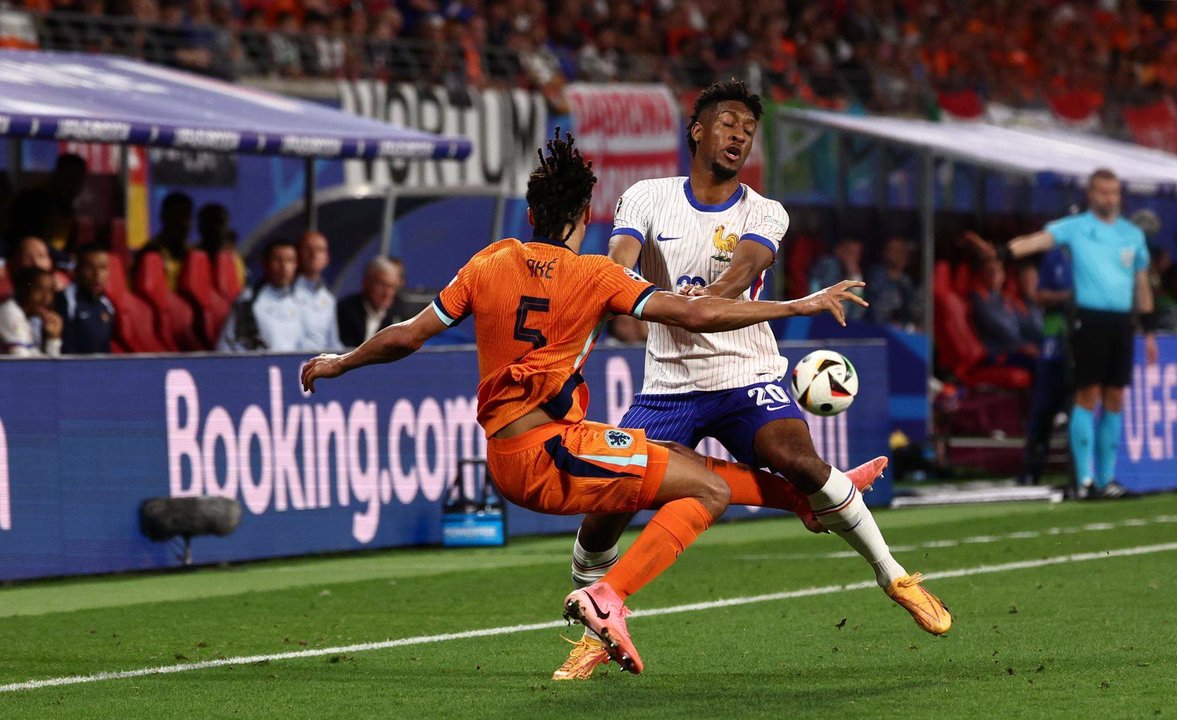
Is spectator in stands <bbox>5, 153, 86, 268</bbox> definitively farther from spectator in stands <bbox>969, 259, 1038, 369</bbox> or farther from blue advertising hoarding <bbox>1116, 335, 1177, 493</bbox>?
spectator in stands <bbox>969, 259, 1038, 369</bbox>

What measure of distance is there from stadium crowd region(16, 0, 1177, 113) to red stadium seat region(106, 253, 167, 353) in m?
3.15

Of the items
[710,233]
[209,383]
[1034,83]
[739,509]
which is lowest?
[739,509]

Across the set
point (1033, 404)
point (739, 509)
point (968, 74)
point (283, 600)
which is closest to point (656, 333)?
point (283, 600)

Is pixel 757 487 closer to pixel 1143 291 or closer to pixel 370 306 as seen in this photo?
pixel 370 306

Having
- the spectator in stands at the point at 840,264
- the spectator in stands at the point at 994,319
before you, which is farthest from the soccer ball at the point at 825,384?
the spectator in stands at the point at 994,319

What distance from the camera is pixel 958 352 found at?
18.9m

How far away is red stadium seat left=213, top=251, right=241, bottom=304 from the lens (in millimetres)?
14570

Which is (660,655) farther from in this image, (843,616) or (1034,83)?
(1034,83)

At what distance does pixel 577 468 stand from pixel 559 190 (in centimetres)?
92

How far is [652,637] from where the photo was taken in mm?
8375

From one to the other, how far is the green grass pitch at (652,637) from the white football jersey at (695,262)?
3.47 feet

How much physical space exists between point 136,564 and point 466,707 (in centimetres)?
499

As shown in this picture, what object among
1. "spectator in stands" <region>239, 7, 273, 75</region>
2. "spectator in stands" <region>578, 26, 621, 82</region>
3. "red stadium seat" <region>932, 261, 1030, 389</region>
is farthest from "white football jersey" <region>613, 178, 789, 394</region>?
"spectator in stands" <region>578, 26, 621, 82</region>

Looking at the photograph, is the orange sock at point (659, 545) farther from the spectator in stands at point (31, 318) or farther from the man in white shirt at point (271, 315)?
the man in white shirt at point (271, 315)
